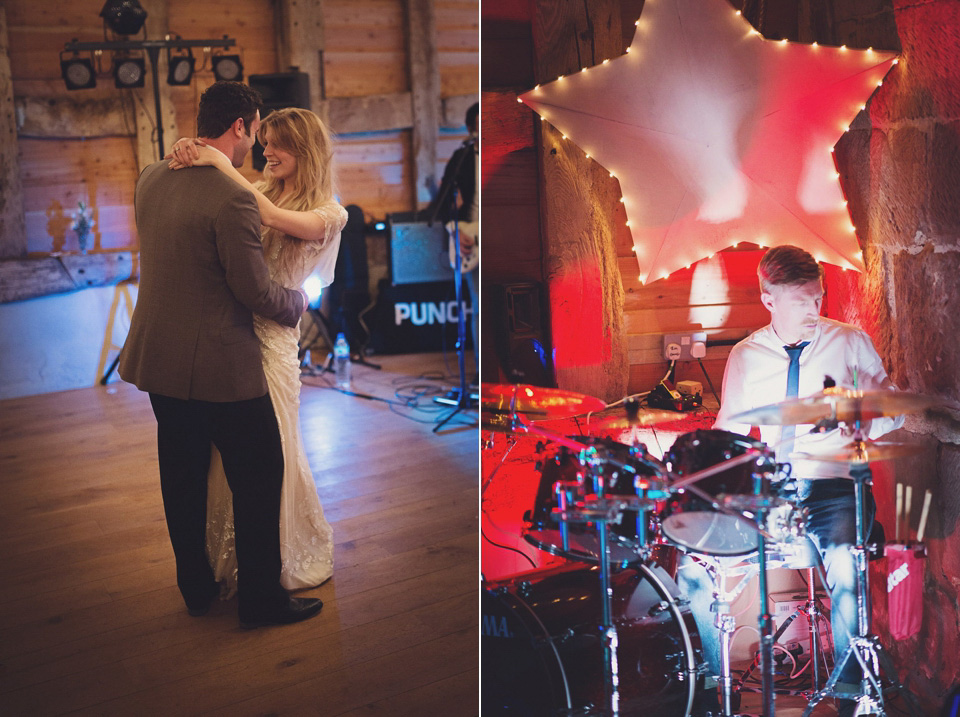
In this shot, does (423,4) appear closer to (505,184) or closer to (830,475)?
(505,184)

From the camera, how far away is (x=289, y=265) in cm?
257

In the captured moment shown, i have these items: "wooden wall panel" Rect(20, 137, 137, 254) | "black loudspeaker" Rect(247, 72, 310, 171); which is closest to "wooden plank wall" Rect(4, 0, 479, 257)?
"wooden wall panel" Rect(20, 137, 137, 254)

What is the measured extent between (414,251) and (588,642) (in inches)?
194

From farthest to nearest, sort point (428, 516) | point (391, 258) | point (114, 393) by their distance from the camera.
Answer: point (391, 258), point (114, 393), point (428, 516)

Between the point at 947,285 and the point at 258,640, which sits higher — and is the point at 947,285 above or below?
above

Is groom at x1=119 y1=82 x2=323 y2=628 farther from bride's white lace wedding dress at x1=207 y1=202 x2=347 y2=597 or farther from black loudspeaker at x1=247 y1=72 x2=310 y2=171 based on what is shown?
black loudspeaker at x1=247 y1=72 x2=310 y2=171

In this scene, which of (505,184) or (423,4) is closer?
(505,184)

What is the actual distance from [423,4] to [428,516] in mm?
5182

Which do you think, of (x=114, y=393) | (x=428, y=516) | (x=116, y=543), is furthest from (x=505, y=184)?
(x=114, y=393)

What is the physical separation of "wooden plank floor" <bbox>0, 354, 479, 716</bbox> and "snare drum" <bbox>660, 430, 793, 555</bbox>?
2.56ft

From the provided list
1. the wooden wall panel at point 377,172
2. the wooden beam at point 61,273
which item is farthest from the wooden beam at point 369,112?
the wooden beam at point 61,273

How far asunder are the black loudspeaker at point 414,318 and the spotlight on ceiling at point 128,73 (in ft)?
7.51

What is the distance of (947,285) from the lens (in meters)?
2.00

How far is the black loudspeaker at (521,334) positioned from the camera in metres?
1.96
